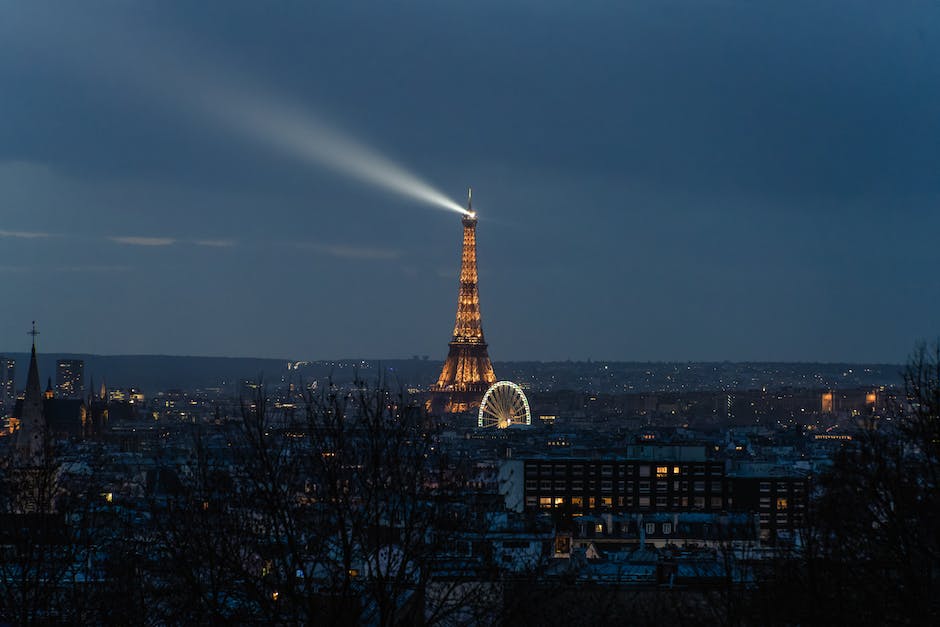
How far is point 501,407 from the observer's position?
140125 mm

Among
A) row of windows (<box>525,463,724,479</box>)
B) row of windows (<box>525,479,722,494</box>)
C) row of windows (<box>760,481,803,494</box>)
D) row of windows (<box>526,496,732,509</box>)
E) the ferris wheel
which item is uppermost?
the ferris wheel

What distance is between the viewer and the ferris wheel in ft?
450

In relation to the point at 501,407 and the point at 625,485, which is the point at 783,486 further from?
the point at 501,407

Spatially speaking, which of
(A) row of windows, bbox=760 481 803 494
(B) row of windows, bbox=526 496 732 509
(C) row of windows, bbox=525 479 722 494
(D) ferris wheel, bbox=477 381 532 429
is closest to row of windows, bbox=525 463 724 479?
(C) row of windows, bbox=525 479 722 494

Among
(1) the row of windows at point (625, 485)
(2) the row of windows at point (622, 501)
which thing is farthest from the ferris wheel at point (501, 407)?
(2) the row of windows at point (622, 501)

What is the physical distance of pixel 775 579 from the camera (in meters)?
23.6

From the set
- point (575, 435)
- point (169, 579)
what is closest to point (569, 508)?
point (575, 435)

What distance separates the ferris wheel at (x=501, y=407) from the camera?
5399 inches

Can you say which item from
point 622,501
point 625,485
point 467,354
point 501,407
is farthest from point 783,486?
point 467,354

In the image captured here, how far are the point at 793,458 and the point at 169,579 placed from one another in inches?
2974

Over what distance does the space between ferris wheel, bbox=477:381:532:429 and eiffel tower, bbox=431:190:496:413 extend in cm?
591

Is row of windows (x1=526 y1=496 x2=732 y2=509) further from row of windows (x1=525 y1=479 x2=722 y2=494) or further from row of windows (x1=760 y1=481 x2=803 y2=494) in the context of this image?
row of windows (x1=760 y1=481 x2=803 y2=494)

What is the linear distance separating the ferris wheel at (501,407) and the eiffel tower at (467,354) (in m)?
5.91

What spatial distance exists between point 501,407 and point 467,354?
1889 cm
